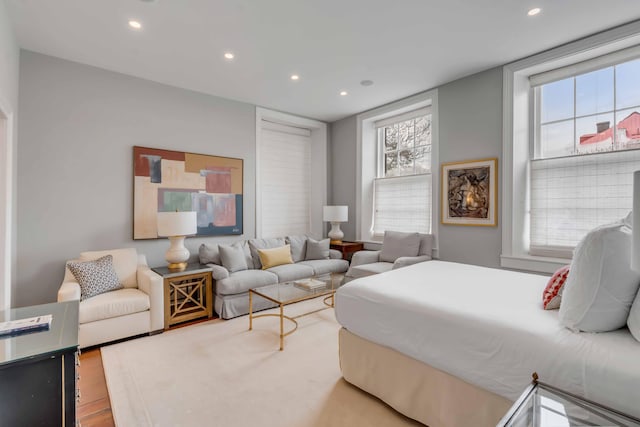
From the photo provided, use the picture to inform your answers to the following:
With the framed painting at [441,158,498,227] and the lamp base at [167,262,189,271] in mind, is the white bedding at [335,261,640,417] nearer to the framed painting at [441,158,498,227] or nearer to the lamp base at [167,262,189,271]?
the framed painting at [441,158,498,227]

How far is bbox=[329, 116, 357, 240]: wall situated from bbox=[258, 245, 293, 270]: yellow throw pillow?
5.09 ft

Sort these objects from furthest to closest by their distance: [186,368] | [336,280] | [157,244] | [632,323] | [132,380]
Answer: [157,244] < [336,280] < [186,368] < [132,380] < [632,323]

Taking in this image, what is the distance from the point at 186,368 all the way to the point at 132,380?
0.37m

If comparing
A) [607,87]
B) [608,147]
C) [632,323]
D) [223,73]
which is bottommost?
[632,323]

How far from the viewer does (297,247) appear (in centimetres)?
479

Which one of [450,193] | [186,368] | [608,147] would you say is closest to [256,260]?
[186,368]

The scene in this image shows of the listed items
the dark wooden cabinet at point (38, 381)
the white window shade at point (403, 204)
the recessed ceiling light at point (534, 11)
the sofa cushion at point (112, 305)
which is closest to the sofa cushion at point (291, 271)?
the sofa cushion at point (112, 305)

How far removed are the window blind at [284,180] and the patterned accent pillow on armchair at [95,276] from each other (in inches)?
85.2

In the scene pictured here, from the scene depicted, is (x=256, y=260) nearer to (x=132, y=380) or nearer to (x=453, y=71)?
(x=132, y=380)

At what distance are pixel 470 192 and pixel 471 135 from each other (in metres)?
0.72

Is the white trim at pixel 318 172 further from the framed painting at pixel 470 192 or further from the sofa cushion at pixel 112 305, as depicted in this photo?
the sofa cushion at pixel 112 305

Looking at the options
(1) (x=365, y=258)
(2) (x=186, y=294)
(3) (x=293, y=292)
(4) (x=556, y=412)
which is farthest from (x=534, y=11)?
(2) (x=186, y=294)

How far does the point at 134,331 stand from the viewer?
2.91m

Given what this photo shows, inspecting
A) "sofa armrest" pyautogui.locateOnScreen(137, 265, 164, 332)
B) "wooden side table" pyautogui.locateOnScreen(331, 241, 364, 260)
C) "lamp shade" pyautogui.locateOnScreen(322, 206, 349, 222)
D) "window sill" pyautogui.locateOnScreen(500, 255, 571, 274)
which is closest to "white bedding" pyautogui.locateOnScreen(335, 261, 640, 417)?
"window sill" pyautogui.locateOnScreen(500, 255, 571, 274)
